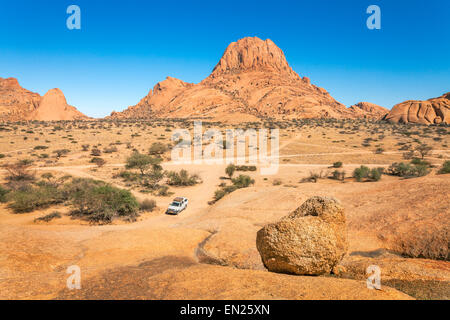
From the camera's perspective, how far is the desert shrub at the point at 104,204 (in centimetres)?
1652

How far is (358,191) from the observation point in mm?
15023

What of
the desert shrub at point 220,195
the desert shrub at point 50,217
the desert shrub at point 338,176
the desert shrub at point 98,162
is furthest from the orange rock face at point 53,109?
the desert shrub at point 338,176

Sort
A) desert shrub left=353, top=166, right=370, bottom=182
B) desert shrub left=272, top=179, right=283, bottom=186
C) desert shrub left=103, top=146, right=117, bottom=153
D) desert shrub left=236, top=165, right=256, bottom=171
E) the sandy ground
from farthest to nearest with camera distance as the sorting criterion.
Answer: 1. desert shrub left=103, top=146, right=117, bottom=153
2. desert shrub left=236, top=165, right=256, bottom=171
3. desert shrub left=272, top=179, right=283, bottom=186
4. desert shrub left=353, top=166, right=370, bottom=182
5. the sandy ground

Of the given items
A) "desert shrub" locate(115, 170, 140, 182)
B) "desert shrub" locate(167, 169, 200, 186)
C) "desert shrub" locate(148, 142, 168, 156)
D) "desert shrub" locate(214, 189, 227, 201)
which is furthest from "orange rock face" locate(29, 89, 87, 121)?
"desert shrub" locate(214, 189, 227, 201)

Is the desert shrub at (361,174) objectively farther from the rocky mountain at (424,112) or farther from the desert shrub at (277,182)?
the rocky mountain at (424,112)

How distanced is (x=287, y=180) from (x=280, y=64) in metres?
129

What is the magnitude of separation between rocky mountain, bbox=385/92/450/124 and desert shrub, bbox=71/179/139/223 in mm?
96660

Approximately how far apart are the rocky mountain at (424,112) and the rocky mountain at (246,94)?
82.6 ft

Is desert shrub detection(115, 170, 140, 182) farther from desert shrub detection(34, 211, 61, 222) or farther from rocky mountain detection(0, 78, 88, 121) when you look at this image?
rocky mountain detection(0, 78, 88, 121)

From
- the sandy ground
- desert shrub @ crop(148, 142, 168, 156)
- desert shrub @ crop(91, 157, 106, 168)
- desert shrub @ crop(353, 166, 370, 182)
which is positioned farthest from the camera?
desert shrub @ crop(148, 142, 168, 156)

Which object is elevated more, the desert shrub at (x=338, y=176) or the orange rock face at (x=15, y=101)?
the orange rock face at (x=15, y=101)

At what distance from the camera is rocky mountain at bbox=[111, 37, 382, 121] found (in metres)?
103
